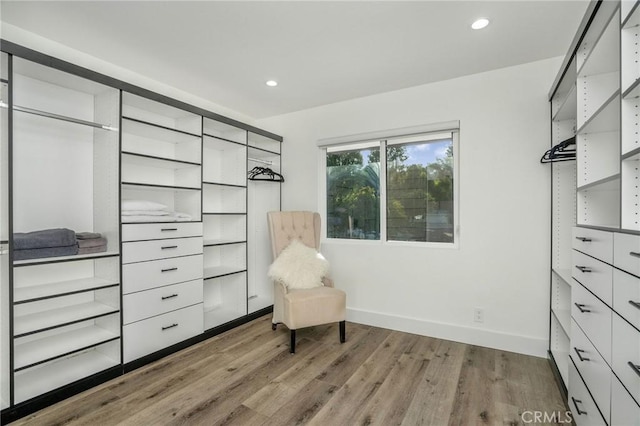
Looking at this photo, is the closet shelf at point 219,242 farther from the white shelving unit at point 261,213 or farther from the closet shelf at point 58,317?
the closet shelf at point 58,317

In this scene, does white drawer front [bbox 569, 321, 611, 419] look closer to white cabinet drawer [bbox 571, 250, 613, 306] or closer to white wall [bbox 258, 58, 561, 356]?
white cabinet drawer [bbox 571, 250, 613, 306]

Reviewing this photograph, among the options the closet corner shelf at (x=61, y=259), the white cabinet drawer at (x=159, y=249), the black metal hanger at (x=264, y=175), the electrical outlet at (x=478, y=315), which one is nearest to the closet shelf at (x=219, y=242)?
the white cabinet drawer at (x=159, y=249)

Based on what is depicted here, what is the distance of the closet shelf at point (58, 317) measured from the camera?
1.89m

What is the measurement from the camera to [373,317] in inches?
130

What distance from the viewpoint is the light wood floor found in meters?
1.81

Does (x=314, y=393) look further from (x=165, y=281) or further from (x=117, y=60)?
(x=117, y=60)

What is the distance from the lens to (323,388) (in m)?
2.12

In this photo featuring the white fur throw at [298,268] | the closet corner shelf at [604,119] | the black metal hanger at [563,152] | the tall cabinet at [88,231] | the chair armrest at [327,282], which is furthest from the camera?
the chair armrest at [327,282]

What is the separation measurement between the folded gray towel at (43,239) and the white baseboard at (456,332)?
2.61 metres

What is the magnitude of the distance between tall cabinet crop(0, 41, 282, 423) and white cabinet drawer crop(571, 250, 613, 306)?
2.80 m

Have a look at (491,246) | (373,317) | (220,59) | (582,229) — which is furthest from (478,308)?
(220,59)

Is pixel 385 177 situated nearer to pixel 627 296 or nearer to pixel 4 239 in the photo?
pixel 627 296

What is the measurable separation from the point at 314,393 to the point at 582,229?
73.5 inches

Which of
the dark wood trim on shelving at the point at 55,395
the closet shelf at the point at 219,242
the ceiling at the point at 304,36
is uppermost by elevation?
the ceiling at the point at 304,36
